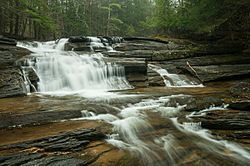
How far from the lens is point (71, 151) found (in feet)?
16.1

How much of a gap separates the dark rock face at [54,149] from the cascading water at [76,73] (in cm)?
616

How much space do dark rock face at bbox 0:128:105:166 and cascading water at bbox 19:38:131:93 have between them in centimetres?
616

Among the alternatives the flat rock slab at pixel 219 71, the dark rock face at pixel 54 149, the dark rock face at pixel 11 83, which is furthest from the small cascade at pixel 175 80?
the dark rock face at pixel 54 149

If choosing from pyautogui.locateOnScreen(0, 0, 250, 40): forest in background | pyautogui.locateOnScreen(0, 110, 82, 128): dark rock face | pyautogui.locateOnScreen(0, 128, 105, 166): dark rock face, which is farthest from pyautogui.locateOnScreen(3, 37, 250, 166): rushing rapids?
pyautogui.locateOnScreen(0, 0, 250, 40): forest in background

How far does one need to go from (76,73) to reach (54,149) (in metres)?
8.23

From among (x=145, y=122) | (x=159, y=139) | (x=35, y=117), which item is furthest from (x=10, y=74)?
(x=159, y=139)

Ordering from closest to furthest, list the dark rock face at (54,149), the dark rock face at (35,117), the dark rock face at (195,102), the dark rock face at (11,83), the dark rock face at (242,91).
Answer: the dark rock face at (54,149) → the dark rock face at (35,117) → the dark rock face at (195,102) → the dark rock face at (242,91) → the dark rock face at (11,83)

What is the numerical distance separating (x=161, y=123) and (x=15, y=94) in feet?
18.5

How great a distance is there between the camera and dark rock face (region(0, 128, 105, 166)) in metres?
4.41

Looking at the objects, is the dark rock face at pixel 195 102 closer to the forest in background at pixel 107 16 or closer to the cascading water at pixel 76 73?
the cascading water at pixel 76 73

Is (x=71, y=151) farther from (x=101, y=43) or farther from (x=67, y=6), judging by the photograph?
(x=67, y=6)

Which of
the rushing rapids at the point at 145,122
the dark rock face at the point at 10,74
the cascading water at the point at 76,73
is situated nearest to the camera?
the rushing rapids at the point at 145,122

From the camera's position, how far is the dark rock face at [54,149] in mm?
4414

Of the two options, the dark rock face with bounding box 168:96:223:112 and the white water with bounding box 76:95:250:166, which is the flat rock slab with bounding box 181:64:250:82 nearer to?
the dark rock face with bounding box 168:96:223:112
